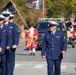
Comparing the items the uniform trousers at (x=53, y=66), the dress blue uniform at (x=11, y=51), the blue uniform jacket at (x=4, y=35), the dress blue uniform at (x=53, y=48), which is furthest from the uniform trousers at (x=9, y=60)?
the uniform trousers at (x=53, y=66)

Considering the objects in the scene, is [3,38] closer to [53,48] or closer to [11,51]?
[11,51]

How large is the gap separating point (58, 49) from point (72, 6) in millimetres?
55377

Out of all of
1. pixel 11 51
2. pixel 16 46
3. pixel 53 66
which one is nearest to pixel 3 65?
pixel 11 51

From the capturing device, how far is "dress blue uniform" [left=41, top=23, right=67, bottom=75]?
1301cm

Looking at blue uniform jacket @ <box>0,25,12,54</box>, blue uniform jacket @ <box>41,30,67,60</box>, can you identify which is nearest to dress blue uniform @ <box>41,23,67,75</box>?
blue uniform jacket @ <box>41,30,67,60</box>

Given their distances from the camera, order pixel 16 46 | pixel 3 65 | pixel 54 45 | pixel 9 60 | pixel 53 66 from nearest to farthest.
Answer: pixel 54 45
pixel 53 66
pixel 16 46
pixel 9 60
pixel 3 65

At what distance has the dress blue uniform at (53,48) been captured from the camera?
13008 millimetres

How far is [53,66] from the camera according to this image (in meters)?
13.2

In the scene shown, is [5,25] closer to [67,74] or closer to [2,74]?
[2,74]

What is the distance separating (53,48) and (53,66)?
21.7 inches

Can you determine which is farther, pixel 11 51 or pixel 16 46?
pixel 11 51

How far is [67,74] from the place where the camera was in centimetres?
1638

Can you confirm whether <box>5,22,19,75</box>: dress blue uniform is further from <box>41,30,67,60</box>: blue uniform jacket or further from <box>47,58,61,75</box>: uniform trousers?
<box>47,58,61,75</box>: uniform trousers

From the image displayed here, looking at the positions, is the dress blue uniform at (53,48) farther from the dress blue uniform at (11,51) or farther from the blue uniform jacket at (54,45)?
the dress blue uniform at (11,51)
